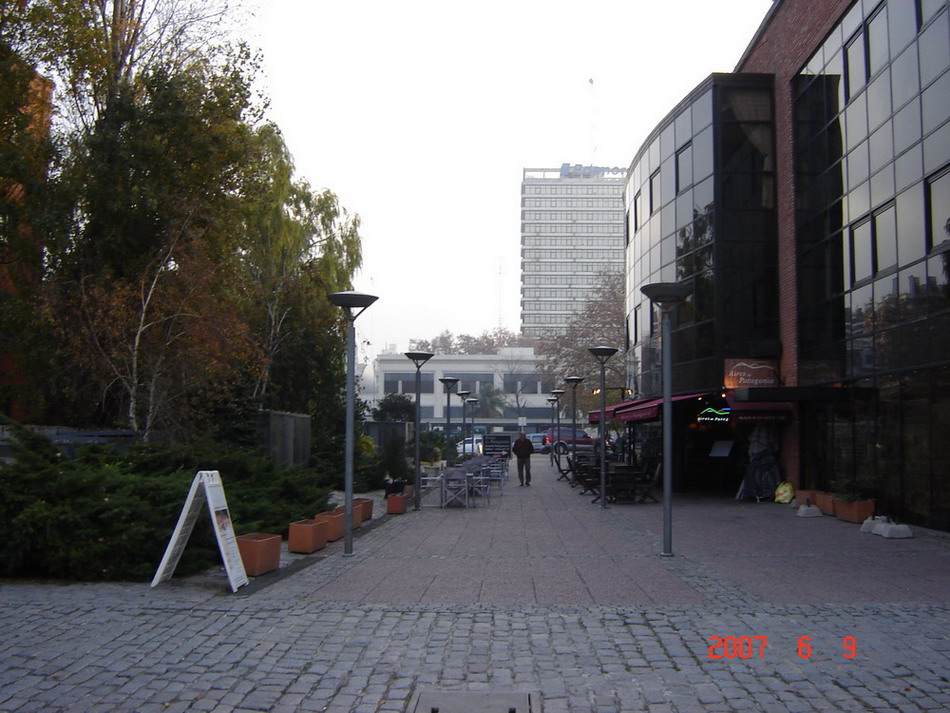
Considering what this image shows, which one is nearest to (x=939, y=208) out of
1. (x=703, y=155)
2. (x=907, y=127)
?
(x=907, y=127)

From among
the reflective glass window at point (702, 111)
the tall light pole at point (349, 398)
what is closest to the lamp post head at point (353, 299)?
the tall light pole at point (349, 398)

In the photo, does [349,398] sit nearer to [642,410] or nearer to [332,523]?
[332,523]

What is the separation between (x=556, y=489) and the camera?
87.2ft

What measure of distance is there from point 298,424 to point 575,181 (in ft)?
453

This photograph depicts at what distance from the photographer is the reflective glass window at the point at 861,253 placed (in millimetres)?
16298

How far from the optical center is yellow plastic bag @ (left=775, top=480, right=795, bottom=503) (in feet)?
64.9

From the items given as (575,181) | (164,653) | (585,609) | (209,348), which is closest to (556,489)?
(209,348)

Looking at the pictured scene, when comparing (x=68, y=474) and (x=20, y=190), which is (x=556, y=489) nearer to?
(x=20, y=190)

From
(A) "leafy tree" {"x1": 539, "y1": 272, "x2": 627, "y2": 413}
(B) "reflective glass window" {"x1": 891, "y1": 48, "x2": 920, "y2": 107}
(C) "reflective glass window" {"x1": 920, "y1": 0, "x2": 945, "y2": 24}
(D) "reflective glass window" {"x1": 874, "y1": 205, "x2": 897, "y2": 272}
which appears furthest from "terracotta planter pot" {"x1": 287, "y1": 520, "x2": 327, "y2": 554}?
(A) "leafy tree" {"x1": 539, "y1": 272, "x2": 627, "y2": 413}

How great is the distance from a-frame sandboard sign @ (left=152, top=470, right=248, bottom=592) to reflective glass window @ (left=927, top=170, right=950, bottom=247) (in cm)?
1103

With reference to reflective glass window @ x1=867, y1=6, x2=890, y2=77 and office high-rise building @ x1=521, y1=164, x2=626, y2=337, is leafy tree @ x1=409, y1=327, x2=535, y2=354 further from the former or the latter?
reflective glass window @ x1=867, y1=6, x2=890, y2=77

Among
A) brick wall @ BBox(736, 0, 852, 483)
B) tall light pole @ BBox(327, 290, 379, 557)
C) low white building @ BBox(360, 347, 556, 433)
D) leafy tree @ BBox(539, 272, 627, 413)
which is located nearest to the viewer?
A: tall light pole @ BBox(327, 290, 379, 557)
